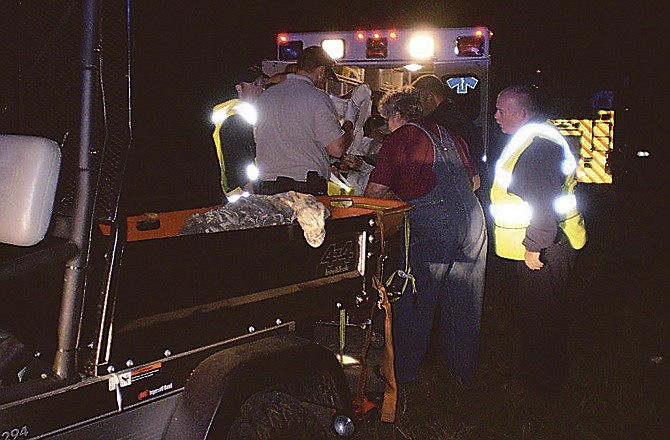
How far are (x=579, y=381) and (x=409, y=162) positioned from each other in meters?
2.19

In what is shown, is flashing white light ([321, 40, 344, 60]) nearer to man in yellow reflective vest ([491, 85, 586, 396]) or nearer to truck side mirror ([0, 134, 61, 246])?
man in yellow reflective vest ([491, 85, 586, 396])

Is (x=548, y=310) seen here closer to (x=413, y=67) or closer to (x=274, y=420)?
(x=274, y=420)

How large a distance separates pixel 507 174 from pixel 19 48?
Result: 10.1ft

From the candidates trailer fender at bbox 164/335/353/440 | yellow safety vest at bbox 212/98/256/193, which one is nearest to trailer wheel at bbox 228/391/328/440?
trailer fender at bbox 164/335/353/440

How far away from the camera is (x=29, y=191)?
81.9 inches

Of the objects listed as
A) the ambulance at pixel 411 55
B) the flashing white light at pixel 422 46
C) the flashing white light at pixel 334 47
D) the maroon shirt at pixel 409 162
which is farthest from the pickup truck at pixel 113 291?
the flashing white light at pixel 334 47

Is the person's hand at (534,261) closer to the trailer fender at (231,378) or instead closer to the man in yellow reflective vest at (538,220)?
the man in yellow reflective vest at (538,220)

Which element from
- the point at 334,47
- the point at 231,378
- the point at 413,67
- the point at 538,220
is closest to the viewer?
the point at 231,378

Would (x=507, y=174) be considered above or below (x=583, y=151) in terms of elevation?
above

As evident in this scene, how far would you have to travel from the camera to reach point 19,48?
266 centimetres

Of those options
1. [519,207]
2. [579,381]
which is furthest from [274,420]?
[579,381]

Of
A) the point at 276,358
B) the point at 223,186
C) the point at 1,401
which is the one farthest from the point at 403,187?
the point at 1,401

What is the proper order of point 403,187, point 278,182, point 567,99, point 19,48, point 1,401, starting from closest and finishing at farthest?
point 1,401, point 19,48, point 403,187, point 278,182, point 567,99

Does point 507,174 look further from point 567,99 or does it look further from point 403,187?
point 567,99
